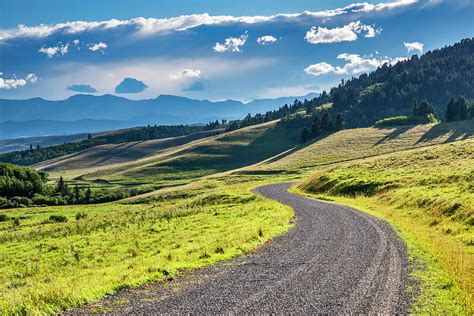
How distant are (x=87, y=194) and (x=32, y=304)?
99.1 metres

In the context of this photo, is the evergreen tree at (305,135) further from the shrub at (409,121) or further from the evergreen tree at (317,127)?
the shrub at (409,121)

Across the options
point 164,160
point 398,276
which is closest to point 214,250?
point 398,276

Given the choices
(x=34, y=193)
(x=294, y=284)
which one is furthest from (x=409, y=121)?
(x=294, y=284)

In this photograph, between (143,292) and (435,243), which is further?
(435,243)

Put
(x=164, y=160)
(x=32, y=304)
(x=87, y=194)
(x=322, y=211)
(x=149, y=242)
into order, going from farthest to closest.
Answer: (x=164, y=160)
(x=87, y=194)
(x=322, y=211)
(x=149, y=242)
(x=32, y=304)

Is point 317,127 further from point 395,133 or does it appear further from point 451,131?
point 451,131

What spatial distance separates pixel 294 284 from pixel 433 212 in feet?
61.5

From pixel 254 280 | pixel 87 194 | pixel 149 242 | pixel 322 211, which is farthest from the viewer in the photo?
pixel 87 194

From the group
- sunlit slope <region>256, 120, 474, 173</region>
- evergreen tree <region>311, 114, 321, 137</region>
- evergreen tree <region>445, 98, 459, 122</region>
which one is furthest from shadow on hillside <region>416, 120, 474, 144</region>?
evergreen tree <region>311, 114, 321, 137</region>

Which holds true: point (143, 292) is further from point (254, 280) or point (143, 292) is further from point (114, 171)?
point (114, 171)

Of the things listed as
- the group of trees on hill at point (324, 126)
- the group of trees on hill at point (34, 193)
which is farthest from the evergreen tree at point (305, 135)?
the group of trees on hill at point (34, 193)

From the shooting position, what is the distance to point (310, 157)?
130 metres

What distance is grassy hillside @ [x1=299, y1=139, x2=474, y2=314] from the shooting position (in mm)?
12560

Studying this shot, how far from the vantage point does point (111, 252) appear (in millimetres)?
27375
